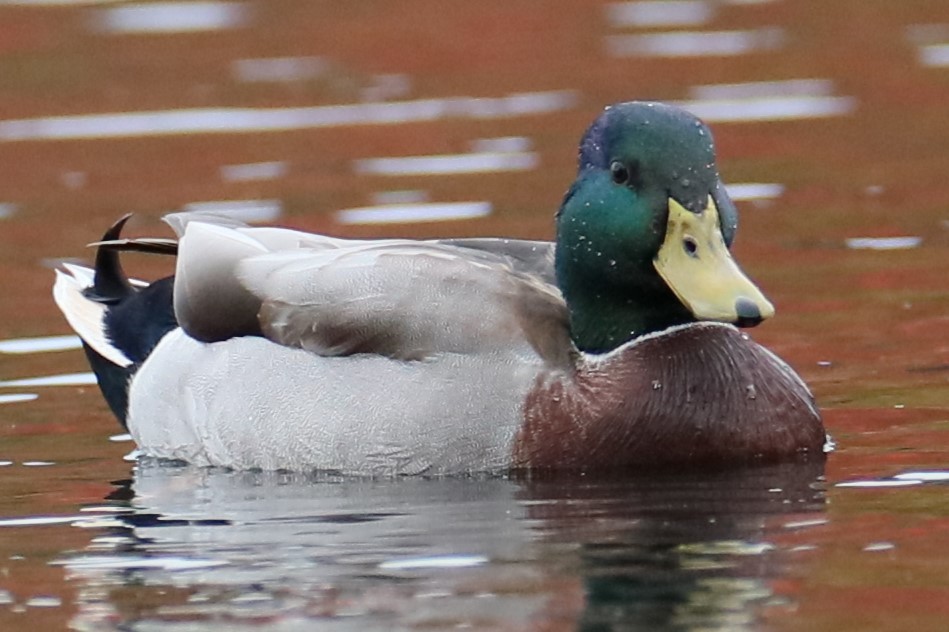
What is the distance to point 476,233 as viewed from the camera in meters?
12.5

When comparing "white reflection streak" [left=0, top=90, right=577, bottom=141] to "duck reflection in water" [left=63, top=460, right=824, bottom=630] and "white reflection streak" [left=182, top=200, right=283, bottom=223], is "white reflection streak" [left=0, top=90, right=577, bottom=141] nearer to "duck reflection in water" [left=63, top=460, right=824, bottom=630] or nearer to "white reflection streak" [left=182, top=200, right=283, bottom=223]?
"white reflection streak" [left=182, top=200, right=283, bottom=223]

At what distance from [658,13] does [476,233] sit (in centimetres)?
653

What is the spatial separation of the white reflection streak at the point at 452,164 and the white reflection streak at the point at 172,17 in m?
4.63

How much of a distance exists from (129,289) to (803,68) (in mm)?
7101

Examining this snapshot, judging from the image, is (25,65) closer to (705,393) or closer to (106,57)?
(106,57)

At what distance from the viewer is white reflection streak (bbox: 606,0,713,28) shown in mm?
18297

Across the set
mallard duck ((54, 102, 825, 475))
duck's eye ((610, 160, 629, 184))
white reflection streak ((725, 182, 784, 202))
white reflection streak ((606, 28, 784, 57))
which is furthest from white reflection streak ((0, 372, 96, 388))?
white reflection streak ((606, 28, 784, 57))

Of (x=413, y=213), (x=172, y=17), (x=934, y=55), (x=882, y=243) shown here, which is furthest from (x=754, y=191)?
(x=172, y=17)

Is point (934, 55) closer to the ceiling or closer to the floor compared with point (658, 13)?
closer to the floor

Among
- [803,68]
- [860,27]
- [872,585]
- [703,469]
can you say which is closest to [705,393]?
[703,469]

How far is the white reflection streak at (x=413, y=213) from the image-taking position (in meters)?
A: 12.9

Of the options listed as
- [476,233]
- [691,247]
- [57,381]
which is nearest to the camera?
[691,247]

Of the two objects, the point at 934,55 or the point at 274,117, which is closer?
the point at 274,117

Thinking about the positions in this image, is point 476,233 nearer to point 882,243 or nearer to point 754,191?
point 754,191
